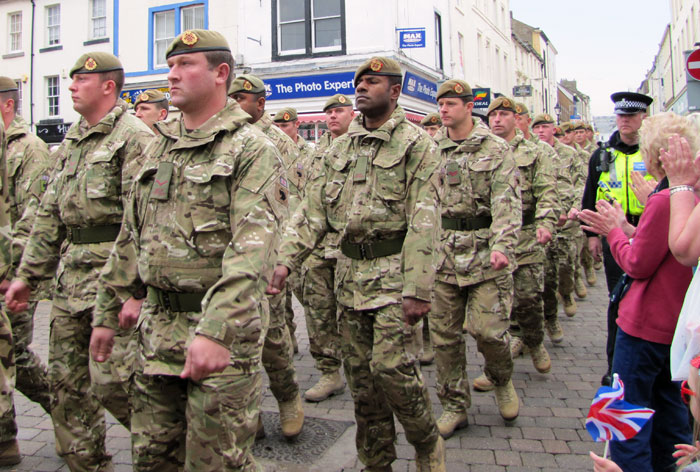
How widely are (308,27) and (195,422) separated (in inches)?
790

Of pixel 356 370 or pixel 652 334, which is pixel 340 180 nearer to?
pixel 356 370

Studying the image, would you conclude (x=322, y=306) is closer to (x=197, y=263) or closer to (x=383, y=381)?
(x=383, y=381)

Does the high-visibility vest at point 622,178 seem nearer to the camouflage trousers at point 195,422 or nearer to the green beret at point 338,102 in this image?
the green beret at point 338,102

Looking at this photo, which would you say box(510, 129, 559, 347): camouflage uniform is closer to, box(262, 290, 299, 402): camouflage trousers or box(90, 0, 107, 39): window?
box(262, 290, 299, 402): camouflage trousers

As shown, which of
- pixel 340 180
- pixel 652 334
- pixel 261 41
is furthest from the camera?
pixel 261 41

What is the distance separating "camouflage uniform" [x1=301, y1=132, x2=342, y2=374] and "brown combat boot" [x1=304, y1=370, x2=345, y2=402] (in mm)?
67

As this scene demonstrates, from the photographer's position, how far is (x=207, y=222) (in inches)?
107

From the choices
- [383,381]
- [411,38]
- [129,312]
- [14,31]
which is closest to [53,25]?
[14,31]

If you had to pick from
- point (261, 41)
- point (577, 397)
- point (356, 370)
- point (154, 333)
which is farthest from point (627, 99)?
point (261, 41)

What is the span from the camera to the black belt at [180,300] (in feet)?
8.91

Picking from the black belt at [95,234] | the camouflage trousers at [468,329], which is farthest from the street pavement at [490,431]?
the black belt at [95,234]

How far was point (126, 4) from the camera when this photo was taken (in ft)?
76.4

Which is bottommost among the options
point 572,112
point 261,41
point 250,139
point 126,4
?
point 250,139

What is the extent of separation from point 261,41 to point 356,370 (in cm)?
1966
